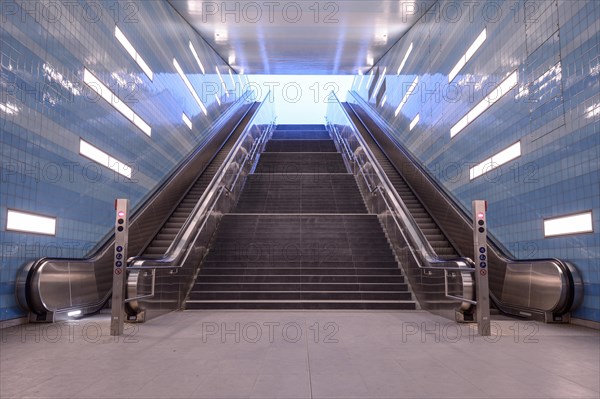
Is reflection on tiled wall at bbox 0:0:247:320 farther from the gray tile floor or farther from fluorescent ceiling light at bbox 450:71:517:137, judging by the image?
fluorescent ceiling light at bbox 450:71:517:137

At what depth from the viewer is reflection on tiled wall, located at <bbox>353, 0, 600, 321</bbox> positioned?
5.47 metres

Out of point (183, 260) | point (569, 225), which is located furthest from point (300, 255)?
point (569, 225)

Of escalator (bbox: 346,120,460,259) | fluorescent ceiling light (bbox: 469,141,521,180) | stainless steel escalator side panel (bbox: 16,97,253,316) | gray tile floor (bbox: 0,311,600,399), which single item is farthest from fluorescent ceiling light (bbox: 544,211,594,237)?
stainless steel escalator side panel (bbox: 16,97,253,316)

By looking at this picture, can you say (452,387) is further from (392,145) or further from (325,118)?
(325,118)

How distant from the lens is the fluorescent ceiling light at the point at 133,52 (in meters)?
8.91

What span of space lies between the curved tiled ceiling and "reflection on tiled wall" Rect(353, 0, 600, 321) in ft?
7.95

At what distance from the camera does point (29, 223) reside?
578 centimetres

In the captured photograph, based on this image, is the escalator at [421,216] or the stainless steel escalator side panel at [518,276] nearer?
the stainless steel escalator side panel at [518,276]

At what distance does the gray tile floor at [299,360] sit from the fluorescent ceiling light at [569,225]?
3.87ft

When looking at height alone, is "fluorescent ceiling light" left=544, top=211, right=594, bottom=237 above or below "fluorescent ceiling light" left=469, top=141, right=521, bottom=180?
below

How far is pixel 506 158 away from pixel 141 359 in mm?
6385

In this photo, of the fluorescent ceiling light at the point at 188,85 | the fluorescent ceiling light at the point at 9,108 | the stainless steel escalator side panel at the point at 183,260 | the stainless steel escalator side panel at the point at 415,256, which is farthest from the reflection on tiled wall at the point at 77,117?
the stainless steel escalator side panel at the point at 415,256

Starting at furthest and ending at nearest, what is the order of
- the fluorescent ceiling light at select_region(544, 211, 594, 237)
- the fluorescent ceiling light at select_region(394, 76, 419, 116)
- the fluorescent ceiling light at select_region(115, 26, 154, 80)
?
the fluorescent ceiling light at select_region(394, 76, 419, 116) → the fluorescent ceiling light at select_region(115, 26, 154, 80) → the fluorescent ceiling light at select_region(544, 211, 594, 237)

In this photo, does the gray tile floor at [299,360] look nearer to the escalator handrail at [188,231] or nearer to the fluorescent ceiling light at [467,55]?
the escalator handrail at [188,231]
